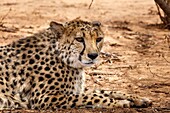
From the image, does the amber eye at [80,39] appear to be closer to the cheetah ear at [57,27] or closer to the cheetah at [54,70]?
the cheetah at [54,70]

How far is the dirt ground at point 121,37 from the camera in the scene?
8.62m

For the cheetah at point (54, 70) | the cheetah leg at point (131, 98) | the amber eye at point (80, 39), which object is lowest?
the cheetah leg at point (131, 98)

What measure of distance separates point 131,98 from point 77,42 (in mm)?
878

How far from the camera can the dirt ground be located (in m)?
8.62

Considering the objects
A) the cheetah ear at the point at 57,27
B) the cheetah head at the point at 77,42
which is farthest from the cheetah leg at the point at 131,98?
the cheetah ear at the point at 57,27

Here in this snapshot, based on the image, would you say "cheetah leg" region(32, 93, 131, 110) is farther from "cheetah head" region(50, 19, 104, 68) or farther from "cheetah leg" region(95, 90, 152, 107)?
"cheetah head" region(50, 19, 104, 68)

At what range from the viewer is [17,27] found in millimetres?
12375

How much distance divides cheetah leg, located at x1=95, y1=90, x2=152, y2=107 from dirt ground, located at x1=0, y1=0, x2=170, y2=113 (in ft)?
0.37

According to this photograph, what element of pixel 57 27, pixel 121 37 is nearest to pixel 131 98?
pixel 57 27

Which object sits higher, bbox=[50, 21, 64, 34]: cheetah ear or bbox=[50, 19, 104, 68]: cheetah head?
bbox=[50, 21, 64, 34]: cheetah ear

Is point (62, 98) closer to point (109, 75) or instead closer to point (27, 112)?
point (27, 112)

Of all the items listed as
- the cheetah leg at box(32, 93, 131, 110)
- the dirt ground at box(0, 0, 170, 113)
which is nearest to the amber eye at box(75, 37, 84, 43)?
the cheetah leg at box(32, 93, 131, 110)

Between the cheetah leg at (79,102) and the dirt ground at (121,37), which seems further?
the dirt ground at (121,37)

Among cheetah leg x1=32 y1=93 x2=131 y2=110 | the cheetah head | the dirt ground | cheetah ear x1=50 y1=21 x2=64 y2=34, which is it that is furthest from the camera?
the dirt ground
